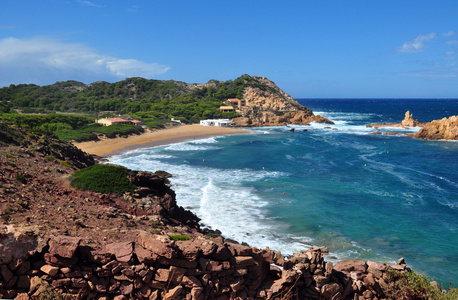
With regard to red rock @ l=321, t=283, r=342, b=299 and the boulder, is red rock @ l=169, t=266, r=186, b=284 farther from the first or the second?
red rock @ l=321, t=283, r=342, b=299

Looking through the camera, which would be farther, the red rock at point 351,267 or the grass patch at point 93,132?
the grass patch at point 93,132

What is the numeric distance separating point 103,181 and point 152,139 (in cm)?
5298

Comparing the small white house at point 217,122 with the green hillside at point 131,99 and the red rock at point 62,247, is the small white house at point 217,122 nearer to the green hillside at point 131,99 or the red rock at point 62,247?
the green hillside at point 131,99

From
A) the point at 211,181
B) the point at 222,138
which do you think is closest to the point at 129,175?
the point at 211,181

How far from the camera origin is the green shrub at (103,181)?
20.0 metres

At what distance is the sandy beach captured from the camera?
192 feet

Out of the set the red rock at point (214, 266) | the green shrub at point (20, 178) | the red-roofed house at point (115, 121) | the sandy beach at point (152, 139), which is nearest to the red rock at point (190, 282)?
the red rock at point (214, 266)

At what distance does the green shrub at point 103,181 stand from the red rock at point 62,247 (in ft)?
36.4

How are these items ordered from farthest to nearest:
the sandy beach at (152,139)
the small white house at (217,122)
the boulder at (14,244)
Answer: the small white house at (217,122), the sandy beach at (152,139), the boulder at (14,244)

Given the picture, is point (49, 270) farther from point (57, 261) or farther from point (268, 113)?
point (268, 113)

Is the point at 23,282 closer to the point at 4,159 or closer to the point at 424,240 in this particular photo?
the point at 4,159

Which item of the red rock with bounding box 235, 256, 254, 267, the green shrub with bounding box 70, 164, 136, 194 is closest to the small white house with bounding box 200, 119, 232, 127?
the green shrub with bounding box 70, 164, 136, 194

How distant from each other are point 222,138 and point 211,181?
4116cm

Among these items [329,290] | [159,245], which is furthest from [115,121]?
[329,290]
